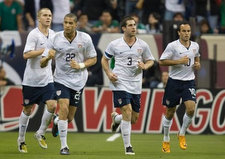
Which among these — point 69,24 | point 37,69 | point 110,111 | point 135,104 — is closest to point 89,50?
point 69,24

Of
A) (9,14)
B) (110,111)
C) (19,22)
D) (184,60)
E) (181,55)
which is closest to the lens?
(184,60)

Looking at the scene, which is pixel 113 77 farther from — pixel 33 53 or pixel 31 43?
pixel 31 43

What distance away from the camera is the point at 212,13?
2642 centimetres

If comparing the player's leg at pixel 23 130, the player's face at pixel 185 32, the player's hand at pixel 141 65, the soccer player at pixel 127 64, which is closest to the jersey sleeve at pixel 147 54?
the soccer player at pixel 127 64

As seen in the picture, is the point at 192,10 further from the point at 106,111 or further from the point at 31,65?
the point at 31,65

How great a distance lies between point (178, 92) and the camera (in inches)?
710

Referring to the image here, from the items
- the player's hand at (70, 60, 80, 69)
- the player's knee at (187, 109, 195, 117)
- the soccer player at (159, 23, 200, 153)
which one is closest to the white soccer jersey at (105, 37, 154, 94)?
the player's hand at (70, 60, 80, 69)

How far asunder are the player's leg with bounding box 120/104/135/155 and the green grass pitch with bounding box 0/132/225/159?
167 millimetres

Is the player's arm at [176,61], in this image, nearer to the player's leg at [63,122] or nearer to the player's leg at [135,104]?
the player's leg at [135,104]

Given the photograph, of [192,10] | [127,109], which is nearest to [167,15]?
[192,10]

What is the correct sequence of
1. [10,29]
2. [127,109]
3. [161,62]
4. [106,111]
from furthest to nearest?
1. [10,29]
2. [106,111]
3. [161,62]
4. [127,109]

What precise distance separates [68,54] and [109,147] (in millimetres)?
3221

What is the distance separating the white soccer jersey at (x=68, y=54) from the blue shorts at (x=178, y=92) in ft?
7.16

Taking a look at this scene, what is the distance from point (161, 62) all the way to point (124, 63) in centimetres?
130
